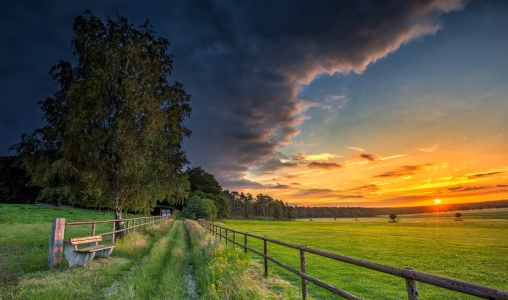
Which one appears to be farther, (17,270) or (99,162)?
(99,162)

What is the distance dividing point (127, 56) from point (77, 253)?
12001 millimetres

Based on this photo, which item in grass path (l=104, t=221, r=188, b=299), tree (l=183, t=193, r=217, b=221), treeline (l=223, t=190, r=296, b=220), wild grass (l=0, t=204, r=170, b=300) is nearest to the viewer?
wild grass (l=0, t=204, r=170, b=300)

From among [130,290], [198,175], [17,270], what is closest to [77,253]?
[17,270]

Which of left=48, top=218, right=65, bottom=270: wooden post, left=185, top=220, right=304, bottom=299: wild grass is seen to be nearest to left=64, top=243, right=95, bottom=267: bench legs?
left=48, top=218, right=65, bottom=270: wooden post

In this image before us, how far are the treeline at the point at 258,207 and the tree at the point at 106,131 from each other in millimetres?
126995

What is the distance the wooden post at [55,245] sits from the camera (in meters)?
7.21

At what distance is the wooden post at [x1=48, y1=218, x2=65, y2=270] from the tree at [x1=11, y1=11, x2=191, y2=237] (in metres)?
5.72

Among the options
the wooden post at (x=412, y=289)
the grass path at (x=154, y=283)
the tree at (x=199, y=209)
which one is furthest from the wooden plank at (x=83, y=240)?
the tree at (x=199, y=209)

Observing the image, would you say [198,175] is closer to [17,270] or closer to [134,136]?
[134,136]

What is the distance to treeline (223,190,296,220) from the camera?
140875mm

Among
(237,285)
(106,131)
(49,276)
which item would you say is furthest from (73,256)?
(106,131)

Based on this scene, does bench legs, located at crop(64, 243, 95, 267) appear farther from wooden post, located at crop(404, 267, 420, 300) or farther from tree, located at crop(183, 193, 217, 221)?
tree, located at crop(183, 193, 217, 221)

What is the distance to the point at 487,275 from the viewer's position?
41.0ft

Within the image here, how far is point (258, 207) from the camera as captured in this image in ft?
495
